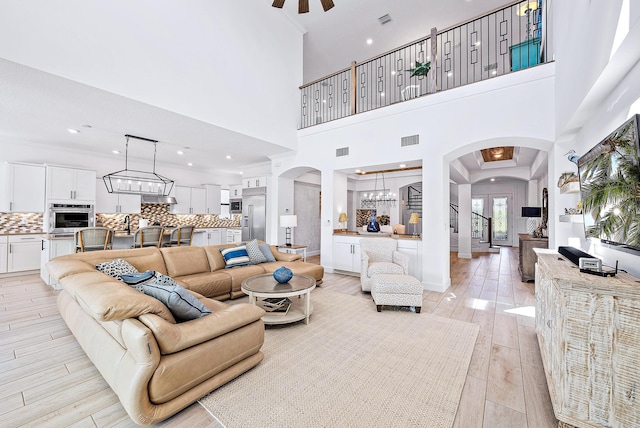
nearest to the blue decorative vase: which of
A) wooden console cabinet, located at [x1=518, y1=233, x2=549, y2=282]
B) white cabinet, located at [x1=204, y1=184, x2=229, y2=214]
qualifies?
wooden console cabinet, located at [x1=518, y1=233, x2=549, y2=282]

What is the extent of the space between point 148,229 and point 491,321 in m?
5.94

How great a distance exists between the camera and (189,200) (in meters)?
8.47

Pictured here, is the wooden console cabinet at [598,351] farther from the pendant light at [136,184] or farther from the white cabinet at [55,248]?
the pendant light at [136,184]

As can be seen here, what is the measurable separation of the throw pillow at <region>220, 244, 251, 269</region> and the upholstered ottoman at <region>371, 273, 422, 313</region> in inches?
86.8

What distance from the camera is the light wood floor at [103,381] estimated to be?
5.62 ft

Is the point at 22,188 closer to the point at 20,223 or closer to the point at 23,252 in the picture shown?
the point at 20,223

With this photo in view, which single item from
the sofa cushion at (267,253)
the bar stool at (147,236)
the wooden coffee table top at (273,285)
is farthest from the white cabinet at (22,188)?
the wooden coffee table top at (273,285)

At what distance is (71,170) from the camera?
20.3ft

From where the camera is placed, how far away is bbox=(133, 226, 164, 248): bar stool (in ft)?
16.5

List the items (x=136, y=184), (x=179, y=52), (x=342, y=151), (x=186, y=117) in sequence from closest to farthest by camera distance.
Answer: (x=179, y=52)
(x=186, y=117)
(x=342, y=151)
(x=136, y=184)

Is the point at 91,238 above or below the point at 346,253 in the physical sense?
above

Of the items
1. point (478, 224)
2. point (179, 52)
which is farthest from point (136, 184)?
point (478, 224)

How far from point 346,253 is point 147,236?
4.03m

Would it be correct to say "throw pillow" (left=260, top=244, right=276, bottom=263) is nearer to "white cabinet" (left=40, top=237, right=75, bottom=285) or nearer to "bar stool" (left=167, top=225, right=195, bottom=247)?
"bar stool" (left=167, top=225, right=195, bottom=247)
